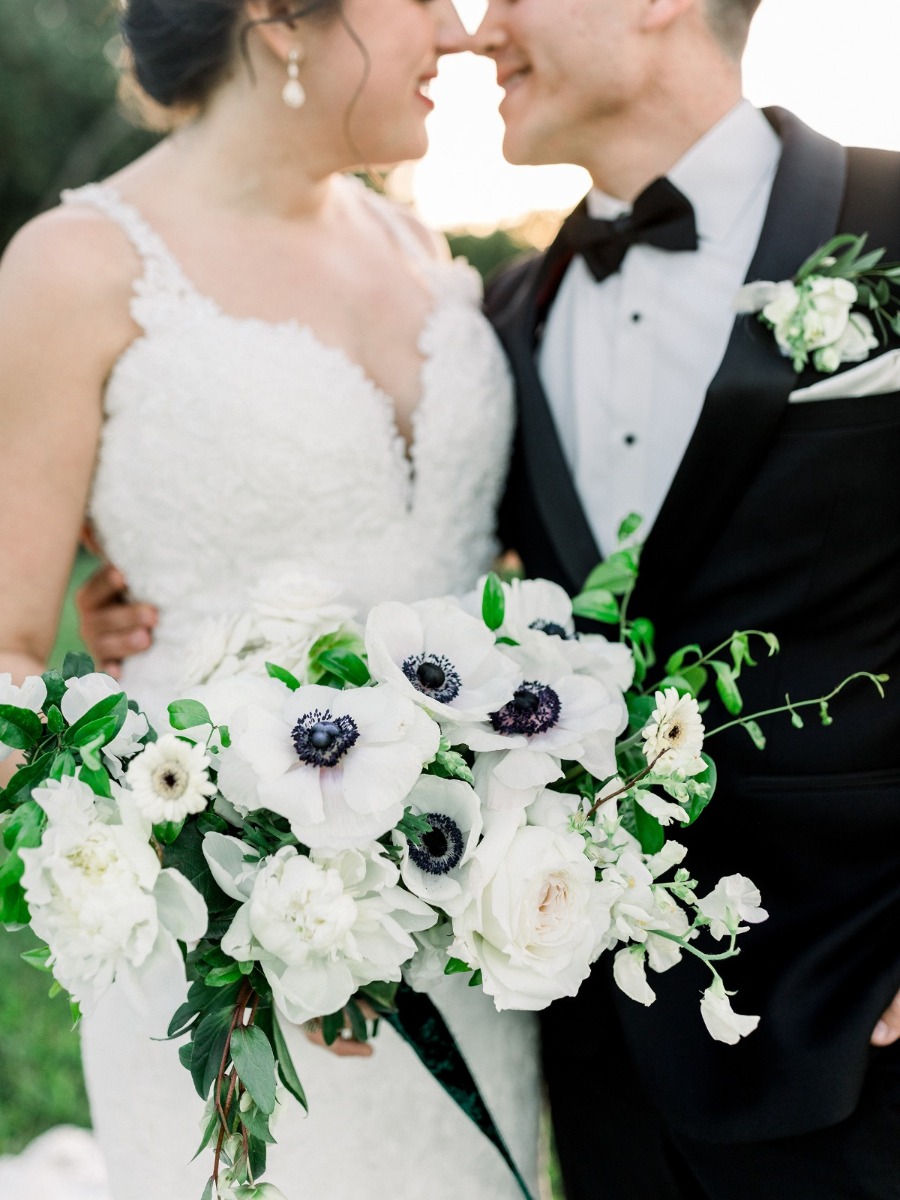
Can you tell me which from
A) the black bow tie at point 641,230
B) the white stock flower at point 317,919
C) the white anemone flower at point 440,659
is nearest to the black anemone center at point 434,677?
the white anemone flower at point 440,659

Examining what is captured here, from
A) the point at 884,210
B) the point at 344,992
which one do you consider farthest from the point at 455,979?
the point at 884,210

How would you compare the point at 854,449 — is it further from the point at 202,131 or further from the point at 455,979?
the point at 202,131

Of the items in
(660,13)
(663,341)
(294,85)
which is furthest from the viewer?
(660,13)

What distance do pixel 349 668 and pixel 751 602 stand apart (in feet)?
3.03

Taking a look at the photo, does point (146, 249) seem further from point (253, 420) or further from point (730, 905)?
point (730, 905)

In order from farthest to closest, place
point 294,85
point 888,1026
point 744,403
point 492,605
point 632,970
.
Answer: point 294,85 → point 744,403 → point 888,1026 → point 492,605 → point 632,970

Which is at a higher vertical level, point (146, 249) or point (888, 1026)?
point (146, 249)

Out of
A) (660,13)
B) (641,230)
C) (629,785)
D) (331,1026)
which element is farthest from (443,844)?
(660,13)

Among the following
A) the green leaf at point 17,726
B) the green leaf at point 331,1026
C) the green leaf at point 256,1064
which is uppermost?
the green leaf at point 17,726

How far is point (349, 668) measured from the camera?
1.50 m

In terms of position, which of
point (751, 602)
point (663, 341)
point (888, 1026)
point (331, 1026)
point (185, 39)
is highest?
point (185, 39)

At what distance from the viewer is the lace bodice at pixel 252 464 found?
7.17ft

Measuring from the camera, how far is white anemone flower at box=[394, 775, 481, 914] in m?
1.38

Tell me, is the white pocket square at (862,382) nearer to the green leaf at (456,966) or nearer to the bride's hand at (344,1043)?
the green leaf at (456,966)
